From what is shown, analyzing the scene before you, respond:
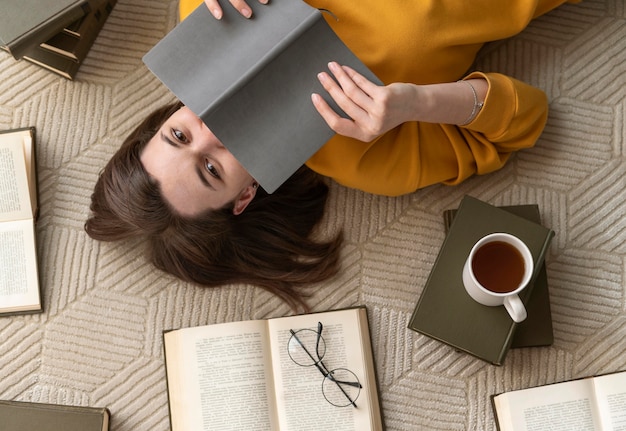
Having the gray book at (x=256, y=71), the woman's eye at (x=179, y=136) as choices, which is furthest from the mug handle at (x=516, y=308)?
the woman's eye at (x=179, y=136)

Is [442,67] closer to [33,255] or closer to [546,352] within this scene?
[546,352]

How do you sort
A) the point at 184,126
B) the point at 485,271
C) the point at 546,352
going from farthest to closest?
the point at 546,352
the point at 485,271
the point at 184,126

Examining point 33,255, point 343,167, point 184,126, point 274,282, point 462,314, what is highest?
point 184,126

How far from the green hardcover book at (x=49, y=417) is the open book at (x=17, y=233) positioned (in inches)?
6.4

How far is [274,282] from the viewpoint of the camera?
3.55 feet

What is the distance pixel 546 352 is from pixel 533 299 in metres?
0.10

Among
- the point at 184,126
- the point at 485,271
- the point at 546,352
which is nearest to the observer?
the point at 184,126

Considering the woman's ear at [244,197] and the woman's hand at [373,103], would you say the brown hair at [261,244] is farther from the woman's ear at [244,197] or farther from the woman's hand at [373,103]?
the woman's hand at [373,103]

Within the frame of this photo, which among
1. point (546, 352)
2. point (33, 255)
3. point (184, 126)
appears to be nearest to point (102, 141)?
point (33, 255)

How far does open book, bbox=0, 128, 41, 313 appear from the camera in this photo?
108 centimetres

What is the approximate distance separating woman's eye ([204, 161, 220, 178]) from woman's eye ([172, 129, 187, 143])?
4 cm

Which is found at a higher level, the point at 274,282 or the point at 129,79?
the point at 129,79

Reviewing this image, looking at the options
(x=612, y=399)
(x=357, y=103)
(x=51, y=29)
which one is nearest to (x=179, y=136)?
(x=357, y=103)

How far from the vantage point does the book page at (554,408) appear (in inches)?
39.1
